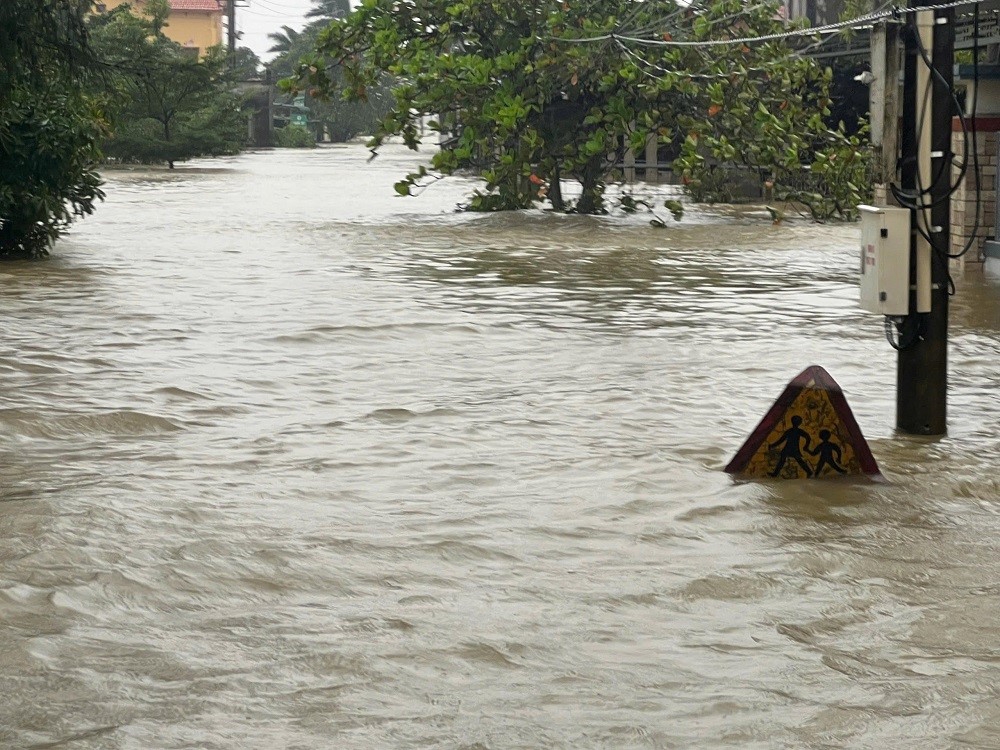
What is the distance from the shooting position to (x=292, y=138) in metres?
77.4

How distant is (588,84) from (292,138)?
185 ft

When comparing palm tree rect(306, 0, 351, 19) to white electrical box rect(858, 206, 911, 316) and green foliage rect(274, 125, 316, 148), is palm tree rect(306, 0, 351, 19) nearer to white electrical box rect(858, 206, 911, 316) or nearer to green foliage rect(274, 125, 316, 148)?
green foliage rect(274, 125, 316, 148)

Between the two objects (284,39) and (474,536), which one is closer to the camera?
(474,536)

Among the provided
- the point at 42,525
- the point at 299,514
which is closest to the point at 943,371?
the point at 299,514

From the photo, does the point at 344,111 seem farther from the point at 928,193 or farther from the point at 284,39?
the point at 928,193

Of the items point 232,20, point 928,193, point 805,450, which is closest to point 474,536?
point 805,450

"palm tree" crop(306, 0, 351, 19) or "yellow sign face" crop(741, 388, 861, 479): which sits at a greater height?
"palm tree" crop(306, 0, 351, 19)

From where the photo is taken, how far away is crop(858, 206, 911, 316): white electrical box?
24.2ft

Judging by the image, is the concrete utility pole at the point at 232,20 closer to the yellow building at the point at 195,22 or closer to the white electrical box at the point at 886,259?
the yellow building at the point at 195,22

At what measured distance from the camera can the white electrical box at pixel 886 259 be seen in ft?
24.2

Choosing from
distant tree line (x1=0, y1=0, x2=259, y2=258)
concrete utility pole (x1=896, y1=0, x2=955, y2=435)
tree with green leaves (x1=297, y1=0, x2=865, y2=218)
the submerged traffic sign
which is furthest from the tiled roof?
the submerged traffic sign

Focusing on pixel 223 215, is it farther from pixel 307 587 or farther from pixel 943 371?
pixel 307 587

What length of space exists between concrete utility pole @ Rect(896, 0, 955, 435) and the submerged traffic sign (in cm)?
93

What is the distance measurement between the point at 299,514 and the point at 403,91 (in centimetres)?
1626
